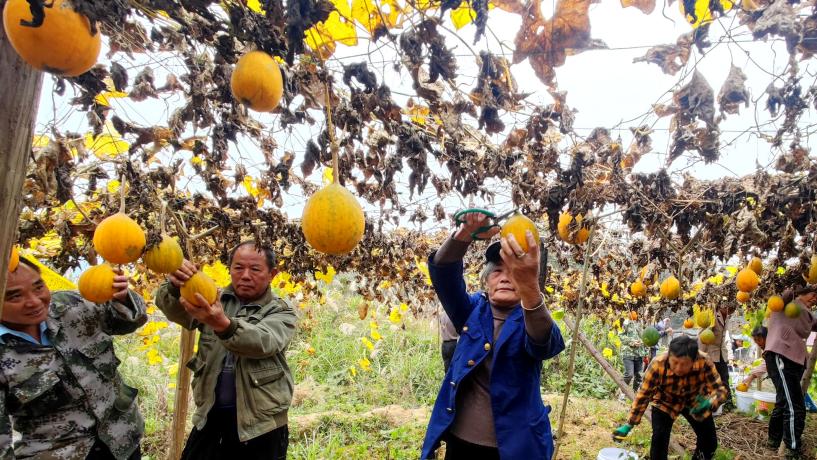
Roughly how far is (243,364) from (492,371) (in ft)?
4.17

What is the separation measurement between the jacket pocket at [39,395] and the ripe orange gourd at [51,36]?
5.59ft

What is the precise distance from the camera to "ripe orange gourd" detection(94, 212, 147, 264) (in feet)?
5.36

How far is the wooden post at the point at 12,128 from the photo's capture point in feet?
3.22

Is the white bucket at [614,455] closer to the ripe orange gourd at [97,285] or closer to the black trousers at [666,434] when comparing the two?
the black trousers at [666,434]

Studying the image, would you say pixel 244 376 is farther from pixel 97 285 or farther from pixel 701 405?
pixel 701 405

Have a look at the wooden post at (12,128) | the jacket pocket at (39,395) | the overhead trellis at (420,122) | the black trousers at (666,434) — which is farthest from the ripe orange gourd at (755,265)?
the jacket pocket at (39,395)

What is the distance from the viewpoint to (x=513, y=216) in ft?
5.58

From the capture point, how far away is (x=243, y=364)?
2.42 m

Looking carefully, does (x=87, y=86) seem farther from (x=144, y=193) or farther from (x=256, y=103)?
(x=144, y=193)

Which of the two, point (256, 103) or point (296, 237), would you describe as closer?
point (256, 103)

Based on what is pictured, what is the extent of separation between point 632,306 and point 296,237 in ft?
13.8

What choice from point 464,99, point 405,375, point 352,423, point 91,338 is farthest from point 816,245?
point 405,375

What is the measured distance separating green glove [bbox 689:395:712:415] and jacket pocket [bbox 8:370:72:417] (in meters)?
4.46

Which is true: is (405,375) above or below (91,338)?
below
